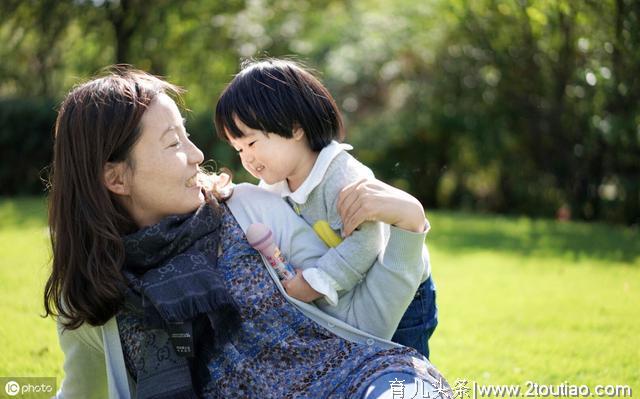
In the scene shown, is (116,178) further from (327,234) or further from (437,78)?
(437,78)

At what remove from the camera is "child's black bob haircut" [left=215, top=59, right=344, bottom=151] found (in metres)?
2.55

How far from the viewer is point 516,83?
32.3 ft

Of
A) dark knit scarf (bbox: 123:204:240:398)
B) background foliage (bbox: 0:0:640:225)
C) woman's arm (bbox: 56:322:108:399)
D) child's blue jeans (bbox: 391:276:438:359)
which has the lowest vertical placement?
background foliage (bbox: 0:0:640:225)

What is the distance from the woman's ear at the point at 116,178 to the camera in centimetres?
235

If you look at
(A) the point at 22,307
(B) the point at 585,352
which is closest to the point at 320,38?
(A) the point at 22,307

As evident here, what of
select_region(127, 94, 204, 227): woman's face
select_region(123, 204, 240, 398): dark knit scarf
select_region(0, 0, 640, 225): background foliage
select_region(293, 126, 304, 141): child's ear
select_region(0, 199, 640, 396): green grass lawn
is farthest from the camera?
select_region(0, 0, 640, 225): background foliage

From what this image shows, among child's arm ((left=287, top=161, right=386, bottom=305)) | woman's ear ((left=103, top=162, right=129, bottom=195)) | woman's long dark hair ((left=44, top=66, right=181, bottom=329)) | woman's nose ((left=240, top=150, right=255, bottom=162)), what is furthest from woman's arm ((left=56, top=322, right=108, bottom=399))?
woman's nose ((left=240, top=150, right=255, bottom=162))

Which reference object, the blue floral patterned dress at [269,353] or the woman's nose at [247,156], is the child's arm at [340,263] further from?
the woman's nose at [247,156]

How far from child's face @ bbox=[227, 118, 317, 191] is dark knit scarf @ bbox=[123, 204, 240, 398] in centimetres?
39

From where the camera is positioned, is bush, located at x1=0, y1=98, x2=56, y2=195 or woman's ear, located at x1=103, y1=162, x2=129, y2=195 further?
bush, located at x1=0, y1=98, x2=56, y2=195

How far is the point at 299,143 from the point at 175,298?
30.2 inches

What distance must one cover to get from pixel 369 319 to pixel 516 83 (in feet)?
26.7

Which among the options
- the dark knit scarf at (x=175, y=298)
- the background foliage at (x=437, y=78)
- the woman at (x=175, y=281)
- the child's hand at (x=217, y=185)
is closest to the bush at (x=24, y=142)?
the background foliage at (x=437, y=78)

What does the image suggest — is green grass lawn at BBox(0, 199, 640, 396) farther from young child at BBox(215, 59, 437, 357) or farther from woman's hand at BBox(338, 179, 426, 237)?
woman's hand at BBox(338, 179, 426, 237)
